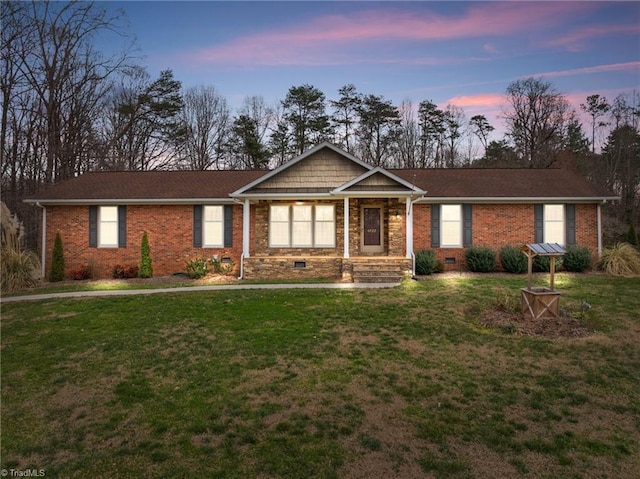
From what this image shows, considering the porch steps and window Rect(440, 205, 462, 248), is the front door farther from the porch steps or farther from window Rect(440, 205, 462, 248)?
window Rect(440, 205, 462, 248)

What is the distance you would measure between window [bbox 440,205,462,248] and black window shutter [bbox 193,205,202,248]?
1027 cm

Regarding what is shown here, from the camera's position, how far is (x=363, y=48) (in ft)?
47.6

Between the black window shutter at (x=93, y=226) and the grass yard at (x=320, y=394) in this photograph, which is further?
the black window shutter at (x=93, y=226)

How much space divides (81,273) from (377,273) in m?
12.0

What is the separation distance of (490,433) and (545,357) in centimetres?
273

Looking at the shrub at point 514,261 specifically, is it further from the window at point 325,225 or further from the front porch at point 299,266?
the window at point 325,225

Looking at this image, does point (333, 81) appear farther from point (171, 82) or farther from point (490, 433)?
point (490, 433)

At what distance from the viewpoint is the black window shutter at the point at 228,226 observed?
15.7 meters

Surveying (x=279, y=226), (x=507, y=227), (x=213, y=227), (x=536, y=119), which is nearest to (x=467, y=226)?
(x=507, y=227)

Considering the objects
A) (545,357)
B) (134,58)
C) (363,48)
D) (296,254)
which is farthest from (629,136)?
(134,58)

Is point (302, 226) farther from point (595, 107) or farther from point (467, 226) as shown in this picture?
point (595, 107)

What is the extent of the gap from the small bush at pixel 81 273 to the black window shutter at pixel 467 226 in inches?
619

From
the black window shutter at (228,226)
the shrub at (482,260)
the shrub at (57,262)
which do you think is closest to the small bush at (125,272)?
the shrub at (57,262)

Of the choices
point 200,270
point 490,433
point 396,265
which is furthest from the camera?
point 200,270
